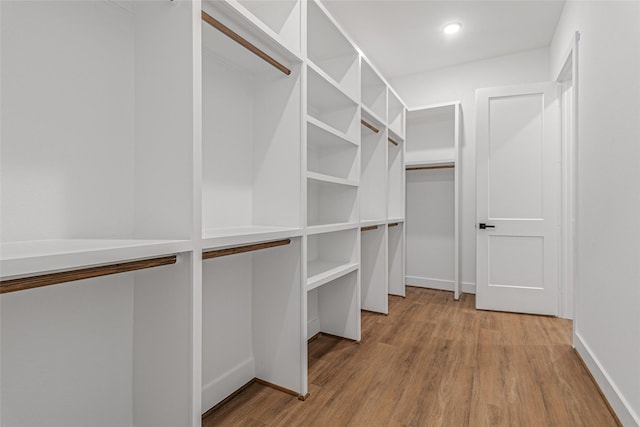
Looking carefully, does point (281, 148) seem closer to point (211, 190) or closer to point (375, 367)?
point (211, 190)

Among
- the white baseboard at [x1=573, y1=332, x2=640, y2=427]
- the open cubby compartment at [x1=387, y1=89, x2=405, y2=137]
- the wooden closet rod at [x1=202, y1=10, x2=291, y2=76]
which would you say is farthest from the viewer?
the open cubby compartment at [x1=387, y1=89, x2=405, y2=137]

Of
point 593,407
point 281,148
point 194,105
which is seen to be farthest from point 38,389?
point 593,407

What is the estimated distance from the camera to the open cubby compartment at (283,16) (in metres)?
1.71

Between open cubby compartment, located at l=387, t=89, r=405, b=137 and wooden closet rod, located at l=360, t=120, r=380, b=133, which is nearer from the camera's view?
wooden closet rod, located at l=360, t=120, r=380, b=133

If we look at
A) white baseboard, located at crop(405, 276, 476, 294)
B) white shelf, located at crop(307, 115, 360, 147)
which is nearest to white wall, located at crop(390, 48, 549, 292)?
white baseboard, located at crop(405, 276, 476, 294)

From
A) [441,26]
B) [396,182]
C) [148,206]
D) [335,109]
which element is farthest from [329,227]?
[441,26]

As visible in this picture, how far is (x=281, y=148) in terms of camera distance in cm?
179

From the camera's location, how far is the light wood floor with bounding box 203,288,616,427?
1588 millimetres

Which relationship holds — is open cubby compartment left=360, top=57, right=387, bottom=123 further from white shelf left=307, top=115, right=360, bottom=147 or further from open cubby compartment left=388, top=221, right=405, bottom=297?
open cubby compartment left=388, top=221, right=405, bottom=297

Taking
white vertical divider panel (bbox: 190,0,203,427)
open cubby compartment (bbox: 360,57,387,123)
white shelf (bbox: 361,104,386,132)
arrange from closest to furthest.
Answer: white vertical divider panel (bbox: 190,0,203,427)
white shelf (bbox: 361,104,386,132)
open cubby compartment (bbox: 360,57,387,123)

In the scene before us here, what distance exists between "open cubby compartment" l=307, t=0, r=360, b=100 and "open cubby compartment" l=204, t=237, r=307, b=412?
125 cm

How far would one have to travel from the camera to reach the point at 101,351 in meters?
1.21

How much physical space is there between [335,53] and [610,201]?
192 centimetres

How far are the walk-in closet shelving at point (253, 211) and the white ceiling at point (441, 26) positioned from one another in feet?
5.00
